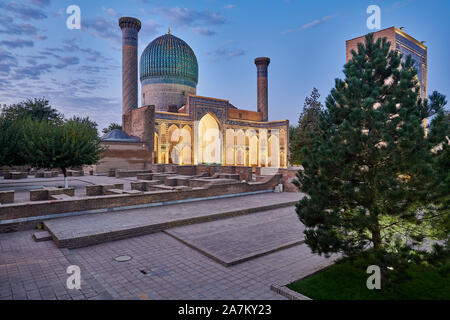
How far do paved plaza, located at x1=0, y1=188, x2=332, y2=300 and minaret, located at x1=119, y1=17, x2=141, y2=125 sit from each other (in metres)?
22.7

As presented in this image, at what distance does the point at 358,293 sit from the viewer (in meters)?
3.45

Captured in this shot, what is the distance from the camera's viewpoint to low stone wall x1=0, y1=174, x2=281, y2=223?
6480mm

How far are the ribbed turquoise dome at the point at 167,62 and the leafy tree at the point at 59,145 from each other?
21649mm

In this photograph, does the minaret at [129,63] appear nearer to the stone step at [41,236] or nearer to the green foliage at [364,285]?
the stone step at [41,236]

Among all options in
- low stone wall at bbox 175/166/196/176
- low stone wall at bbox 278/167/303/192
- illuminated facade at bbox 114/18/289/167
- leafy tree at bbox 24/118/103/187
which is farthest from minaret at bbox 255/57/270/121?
leafy tree at bbox 24/118/103/187

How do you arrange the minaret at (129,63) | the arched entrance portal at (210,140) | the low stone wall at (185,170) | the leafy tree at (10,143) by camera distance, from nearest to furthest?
the leafy tree at (10,143), the low stone wall at (185,170), the minaret at (129,63), the arched entrance portal at (210,140)

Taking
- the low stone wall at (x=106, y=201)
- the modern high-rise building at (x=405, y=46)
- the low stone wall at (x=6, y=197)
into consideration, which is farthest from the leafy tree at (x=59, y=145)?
the modern high-rise building at (x=405, y=46)

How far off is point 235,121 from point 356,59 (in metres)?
28.3

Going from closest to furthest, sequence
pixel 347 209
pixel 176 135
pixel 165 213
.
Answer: pixel 347 209
pixel 165 213
pixel 176 135

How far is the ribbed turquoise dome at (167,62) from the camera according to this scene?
3216cm

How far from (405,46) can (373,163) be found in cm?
1586

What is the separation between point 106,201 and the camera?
8.05 metres
